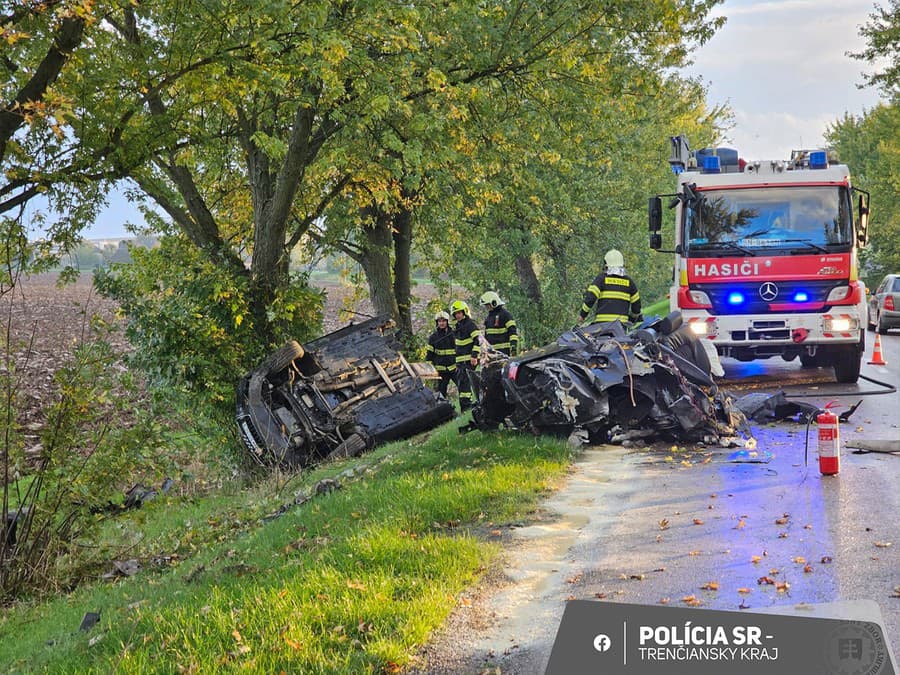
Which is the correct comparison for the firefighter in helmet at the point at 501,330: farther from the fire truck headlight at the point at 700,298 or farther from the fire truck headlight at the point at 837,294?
the fire truck headlight at the point at 837,294

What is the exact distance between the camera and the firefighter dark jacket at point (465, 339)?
15.4 metres

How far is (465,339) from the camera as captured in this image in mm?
15531

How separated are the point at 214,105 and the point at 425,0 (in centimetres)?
443

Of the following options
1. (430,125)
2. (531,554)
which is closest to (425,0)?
(430,125)

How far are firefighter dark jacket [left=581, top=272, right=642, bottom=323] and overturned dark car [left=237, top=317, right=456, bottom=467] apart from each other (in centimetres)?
321

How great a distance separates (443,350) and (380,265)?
6.18 meters

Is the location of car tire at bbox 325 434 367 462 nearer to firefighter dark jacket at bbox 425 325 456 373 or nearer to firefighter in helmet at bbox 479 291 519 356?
firefighter in helmet at bbox 479 291 519 356

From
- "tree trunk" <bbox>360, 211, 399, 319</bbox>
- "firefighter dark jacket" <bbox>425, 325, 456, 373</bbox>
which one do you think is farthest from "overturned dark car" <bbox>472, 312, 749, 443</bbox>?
"tree trunk" <bbox>360, 211, 399, 319</bbox>

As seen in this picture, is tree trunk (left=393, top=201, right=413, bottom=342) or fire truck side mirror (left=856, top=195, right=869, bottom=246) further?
tree trunk (left=393, top=201, right=413, bottom=342)

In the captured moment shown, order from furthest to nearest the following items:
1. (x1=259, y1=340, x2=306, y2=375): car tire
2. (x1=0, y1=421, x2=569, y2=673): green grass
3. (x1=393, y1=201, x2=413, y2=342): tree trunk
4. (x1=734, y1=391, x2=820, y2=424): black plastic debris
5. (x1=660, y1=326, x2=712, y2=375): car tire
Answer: (x1=393, y1=201, x2=413, y2=342): tree trunk → (x1=259, y1=340, x2=306, y2=375): car tire → (x1=734, y1=391, x2=820, y2=424): black plastic debris → (x1=660, y1=326, x2=712, y2=375): car tire → (x1=0, y1=421, x2=569, y2=673): green grass

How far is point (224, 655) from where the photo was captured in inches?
184

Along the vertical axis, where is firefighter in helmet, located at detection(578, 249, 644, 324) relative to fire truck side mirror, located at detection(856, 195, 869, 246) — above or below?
below

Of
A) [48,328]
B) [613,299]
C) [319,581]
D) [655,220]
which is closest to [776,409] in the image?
[613,299]

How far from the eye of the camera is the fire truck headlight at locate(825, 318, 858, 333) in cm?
1306
